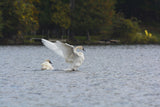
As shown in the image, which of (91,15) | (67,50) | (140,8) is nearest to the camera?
(67,50)

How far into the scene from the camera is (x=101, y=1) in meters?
63.8

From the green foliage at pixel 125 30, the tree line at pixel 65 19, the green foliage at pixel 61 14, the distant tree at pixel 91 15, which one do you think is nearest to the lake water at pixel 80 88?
the tree line at pixel 65 19

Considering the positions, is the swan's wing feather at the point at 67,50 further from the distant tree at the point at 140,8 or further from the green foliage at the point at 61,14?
the distant tree at the point at 140,8

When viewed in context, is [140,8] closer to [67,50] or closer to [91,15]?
[91,15]

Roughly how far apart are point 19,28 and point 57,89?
149ft

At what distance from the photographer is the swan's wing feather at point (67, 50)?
22266 millimetres

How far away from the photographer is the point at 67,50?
2252 centimetres

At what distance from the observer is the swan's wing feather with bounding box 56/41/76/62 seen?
22266 mm

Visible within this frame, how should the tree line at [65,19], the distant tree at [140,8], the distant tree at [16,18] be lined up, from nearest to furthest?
1. the distant tree at [16,18]
2. the tree line at [65,19]
3. the distant tree at [140,8]

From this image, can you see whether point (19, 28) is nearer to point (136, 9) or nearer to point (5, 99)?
point (136, 9)

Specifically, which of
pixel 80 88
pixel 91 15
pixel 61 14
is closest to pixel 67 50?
pixel 80 88

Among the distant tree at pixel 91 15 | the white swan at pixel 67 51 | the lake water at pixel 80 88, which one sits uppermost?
the distant tree at pixel 91 15

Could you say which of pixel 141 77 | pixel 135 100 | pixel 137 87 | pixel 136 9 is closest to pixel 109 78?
pixel 141 77

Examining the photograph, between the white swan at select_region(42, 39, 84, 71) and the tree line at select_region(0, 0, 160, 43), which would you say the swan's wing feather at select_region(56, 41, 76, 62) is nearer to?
the white swan at select_region(42, 39, 84, 71)
